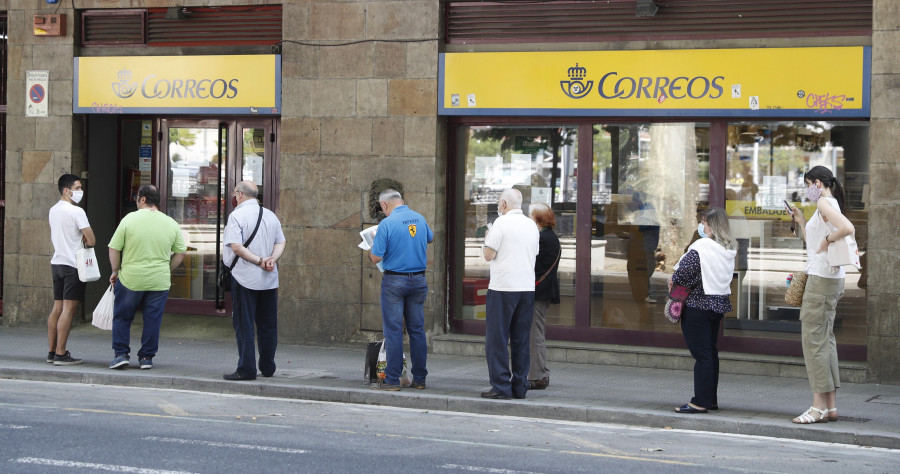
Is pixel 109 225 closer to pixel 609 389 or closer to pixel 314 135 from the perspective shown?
pixel 314 135

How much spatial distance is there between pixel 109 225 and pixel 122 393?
545 cm

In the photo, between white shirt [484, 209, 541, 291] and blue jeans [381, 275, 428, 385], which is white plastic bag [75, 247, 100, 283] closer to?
blue jeans [381, 275, 428, 385]

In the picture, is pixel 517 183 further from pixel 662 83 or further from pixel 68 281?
pixel 68 281

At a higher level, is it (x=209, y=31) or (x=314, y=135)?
(x=209, y=31)

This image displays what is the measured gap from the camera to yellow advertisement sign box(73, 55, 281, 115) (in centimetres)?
1362

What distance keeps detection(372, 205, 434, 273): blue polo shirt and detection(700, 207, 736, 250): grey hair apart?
8.47 ft

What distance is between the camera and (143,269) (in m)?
11.1

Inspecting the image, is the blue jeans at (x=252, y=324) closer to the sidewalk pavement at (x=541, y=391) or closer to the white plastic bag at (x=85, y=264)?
the sidewalk pavement at (x=541, y=391)

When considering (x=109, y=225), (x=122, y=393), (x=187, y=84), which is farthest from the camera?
(x=109, y=225)

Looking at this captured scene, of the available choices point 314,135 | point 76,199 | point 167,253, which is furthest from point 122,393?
point 314,135

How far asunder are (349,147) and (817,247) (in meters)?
6.01

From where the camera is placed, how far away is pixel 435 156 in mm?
12812

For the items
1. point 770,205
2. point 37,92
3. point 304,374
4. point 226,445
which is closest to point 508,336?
point 304,374

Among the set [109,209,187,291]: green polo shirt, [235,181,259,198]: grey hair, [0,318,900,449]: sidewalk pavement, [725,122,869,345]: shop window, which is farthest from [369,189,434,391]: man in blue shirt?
[725,122,869,345]: shop window
